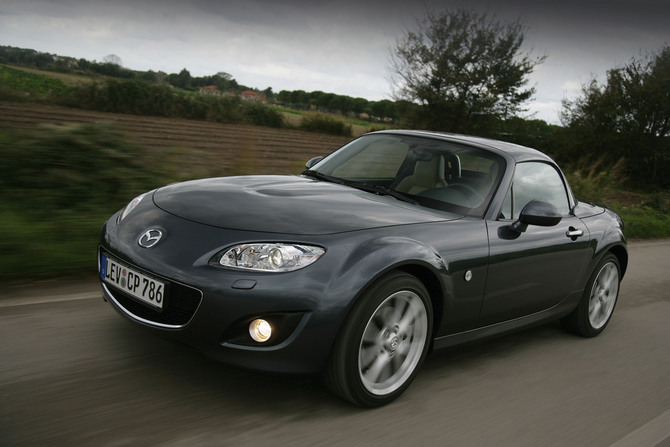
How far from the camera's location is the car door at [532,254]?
141 inches

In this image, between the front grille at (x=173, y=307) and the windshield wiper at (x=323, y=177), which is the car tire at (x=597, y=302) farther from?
the front grille at (x=173, y=307)

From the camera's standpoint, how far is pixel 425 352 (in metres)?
3.24

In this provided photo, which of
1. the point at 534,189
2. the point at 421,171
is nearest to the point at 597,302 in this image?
the point at 534,189

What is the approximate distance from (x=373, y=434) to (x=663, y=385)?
222 cm

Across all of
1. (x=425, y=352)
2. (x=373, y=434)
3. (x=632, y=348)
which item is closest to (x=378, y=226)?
(x=425, y=352)

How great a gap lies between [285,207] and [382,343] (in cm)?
83

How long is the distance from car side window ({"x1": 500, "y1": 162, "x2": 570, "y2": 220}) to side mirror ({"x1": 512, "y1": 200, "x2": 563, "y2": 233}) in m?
0.11

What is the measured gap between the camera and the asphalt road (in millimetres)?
2572

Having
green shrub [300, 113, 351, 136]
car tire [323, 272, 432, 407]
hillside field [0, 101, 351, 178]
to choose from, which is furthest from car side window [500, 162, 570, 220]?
green shrub [300, 113, 351, 136]

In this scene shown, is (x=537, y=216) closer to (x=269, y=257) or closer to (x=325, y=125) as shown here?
(x=269, y=257)

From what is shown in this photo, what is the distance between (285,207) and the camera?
316cm

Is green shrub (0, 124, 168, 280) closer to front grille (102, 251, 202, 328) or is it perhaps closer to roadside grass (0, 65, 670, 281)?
roadside grass (0, 65, 670, 281)

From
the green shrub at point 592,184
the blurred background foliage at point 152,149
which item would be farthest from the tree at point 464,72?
the green shrub at point 592,184

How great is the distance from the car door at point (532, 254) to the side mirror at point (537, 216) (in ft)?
0.16
